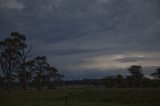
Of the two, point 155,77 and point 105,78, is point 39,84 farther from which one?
point 155,77

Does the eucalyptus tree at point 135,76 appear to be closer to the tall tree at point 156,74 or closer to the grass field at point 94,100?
the tall tree at point 156,74

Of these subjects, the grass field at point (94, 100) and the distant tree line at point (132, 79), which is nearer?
the grass field at point (94, 100)

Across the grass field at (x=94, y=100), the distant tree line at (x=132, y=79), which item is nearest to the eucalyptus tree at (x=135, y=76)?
the distant tree line at (x=132, y=79)

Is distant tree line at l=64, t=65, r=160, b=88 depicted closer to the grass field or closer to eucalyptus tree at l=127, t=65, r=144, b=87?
eucalyptus tree at l=127, t=65, r=144, b=87

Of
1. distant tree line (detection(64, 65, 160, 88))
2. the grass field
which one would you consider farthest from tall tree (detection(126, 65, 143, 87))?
the grass field

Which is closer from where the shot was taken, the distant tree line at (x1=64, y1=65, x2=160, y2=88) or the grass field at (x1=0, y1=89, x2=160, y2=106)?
the grass field at (x1=0, y1=89, x2=160, y2=106)

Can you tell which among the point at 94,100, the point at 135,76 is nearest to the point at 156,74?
the point at 135,76

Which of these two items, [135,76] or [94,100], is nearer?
[94,100]

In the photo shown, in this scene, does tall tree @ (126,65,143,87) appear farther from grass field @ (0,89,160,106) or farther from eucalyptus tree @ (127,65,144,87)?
grass field @ (0,89,160,106)

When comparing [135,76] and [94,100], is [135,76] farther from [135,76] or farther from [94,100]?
[94,100]

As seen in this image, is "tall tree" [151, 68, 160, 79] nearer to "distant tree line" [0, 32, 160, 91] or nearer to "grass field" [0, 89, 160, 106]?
"distant tree line" [0, 32, 160, 91]

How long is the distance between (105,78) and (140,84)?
14214 millimetres

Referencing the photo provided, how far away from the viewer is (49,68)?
91.3 meters

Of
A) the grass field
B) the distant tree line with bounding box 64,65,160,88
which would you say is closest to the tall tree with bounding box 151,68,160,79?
the distant tree line with bounding box 64,65,160,88
